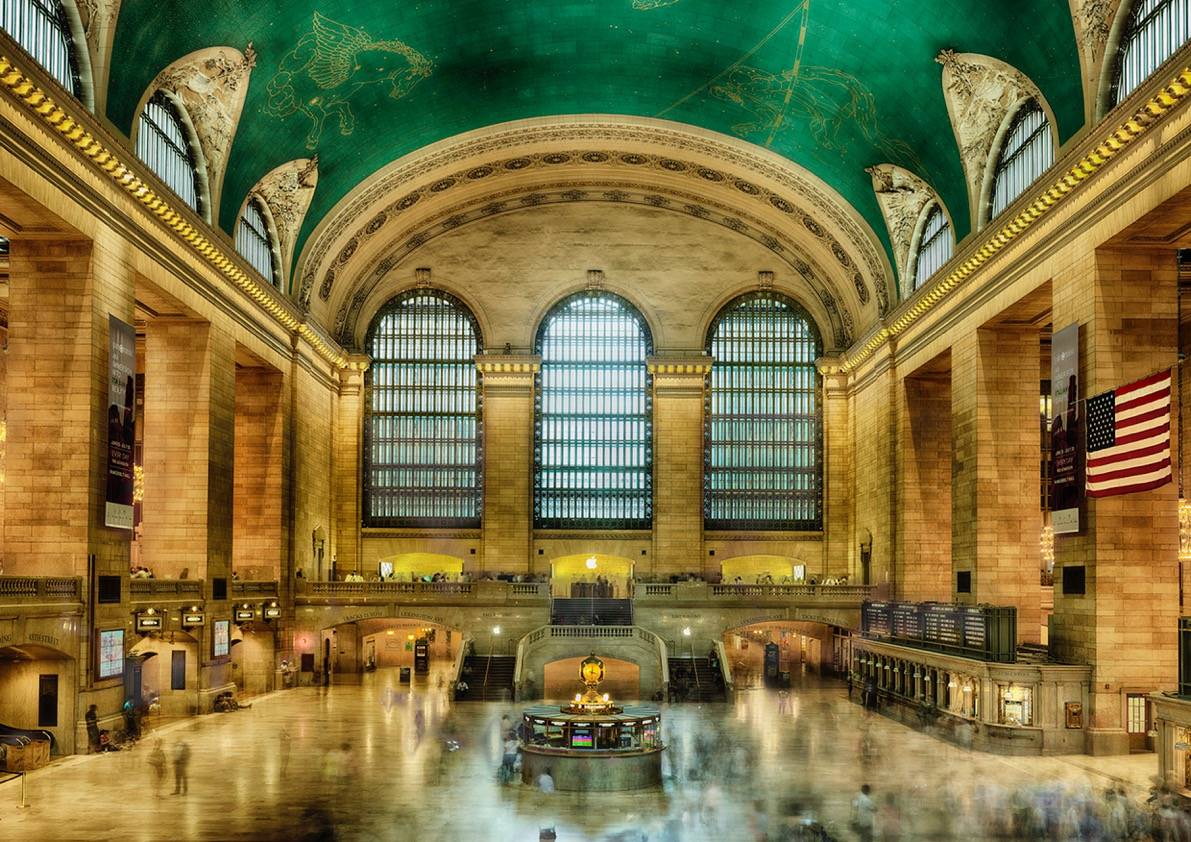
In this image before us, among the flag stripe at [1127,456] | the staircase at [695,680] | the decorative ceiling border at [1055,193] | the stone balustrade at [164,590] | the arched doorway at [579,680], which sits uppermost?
the decorative ceiling border at [1055,193]

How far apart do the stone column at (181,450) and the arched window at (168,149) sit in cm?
389

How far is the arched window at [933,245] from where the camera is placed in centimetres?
4138

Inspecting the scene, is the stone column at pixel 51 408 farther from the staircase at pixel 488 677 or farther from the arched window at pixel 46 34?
the staircase at pixel 488 677

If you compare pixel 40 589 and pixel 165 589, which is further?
pixel 165 589

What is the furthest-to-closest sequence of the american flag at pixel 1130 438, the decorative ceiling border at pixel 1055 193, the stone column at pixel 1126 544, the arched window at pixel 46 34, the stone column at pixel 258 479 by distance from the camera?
the stone column at pixel 258 479
the stone column at pixel 1126 544
the arched window at pixel 46 34
the american flag at pixel 1130 438
the decorative ceiling border at pixel 1055 193

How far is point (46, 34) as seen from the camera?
87.0 ft

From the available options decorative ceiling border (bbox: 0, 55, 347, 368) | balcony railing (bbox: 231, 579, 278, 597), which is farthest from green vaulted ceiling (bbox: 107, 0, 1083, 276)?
balcony railing (bbox: 231, 579, 278, 597)

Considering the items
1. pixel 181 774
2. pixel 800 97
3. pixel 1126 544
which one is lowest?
pixel 181 774

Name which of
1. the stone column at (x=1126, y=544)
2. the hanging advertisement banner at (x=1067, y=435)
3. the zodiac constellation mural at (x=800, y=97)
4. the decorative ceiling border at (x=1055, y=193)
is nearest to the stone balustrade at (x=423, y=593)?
the decorative ceiling border at (x=1055, y=193)

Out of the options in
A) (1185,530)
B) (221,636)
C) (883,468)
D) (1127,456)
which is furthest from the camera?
(883,468)

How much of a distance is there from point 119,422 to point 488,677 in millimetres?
16539

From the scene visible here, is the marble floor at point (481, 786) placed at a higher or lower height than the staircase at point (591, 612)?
lower

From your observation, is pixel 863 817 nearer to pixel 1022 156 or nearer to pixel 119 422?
pixel 119 422

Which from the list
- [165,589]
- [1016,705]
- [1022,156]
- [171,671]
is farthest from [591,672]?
[1022,156]
